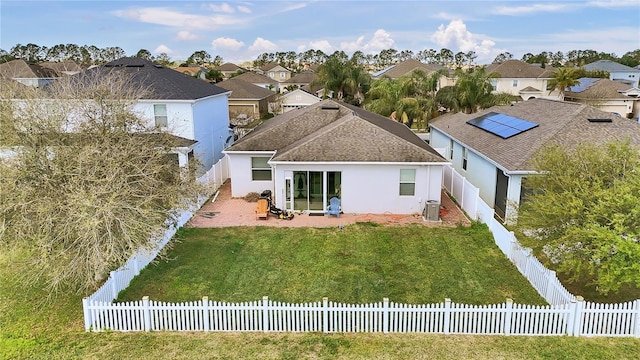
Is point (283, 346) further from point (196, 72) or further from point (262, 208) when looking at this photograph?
point (196, 72)

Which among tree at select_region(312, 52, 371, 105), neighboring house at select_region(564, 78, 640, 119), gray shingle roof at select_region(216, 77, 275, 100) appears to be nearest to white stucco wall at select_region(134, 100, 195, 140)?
gray shingle roof at select_region(216, 77, 275, 100)

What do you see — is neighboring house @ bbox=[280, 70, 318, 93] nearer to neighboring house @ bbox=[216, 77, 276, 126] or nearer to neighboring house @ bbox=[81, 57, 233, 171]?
neighboring house @ bbox=[216, 77, 276, 126]

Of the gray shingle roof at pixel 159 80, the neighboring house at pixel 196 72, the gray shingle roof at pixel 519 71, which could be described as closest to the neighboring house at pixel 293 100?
the neighboring house at pixel 196 72

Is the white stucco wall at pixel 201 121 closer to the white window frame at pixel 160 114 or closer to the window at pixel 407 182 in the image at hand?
the white window frame at pixel 160 114

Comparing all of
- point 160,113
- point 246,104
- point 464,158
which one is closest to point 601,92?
point 464,158

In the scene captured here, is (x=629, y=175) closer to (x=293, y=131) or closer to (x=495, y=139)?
(x=495, y=139)
